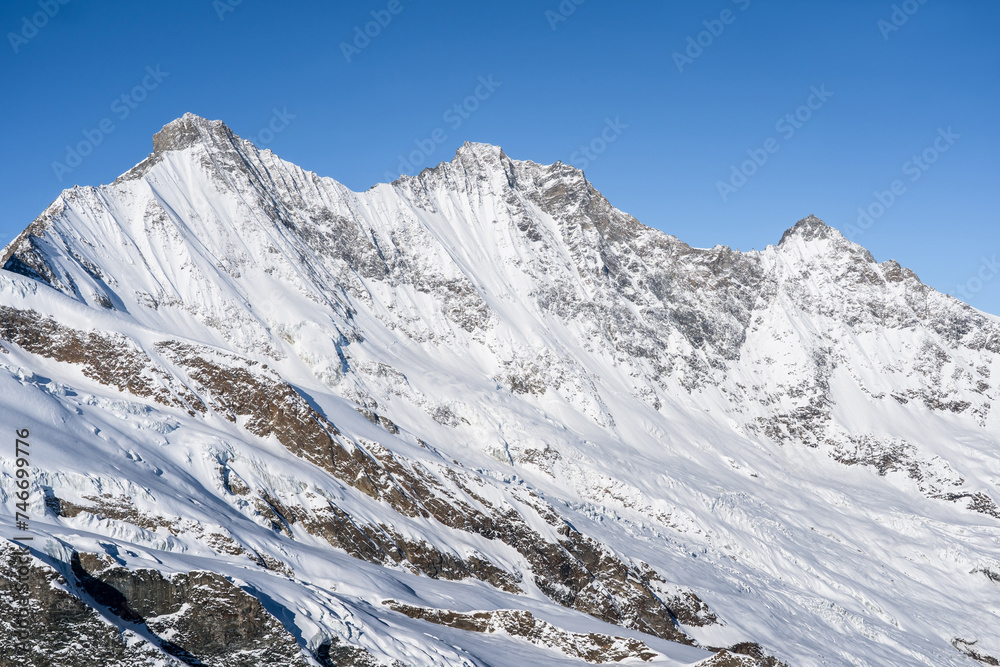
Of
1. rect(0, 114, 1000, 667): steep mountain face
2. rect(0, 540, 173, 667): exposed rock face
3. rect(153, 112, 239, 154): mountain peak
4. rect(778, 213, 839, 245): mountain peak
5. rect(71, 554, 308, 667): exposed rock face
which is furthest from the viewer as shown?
rect(778, 213, 839, 245): mountain peak

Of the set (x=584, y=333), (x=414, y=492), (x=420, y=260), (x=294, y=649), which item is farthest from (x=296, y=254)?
(x=294, y=649)

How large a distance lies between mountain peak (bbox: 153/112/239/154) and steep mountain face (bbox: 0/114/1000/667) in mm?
752

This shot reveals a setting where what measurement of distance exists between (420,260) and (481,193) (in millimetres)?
30448

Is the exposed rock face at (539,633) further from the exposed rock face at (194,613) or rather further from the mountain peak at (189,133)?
the mountain peak at (189,133)

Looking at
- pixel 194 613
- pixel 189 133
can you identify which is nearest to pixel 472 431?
pixel 194 613

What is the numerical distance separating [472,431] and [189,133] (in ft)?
232

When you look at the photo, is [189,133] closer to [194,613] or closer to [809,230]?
[194,613]

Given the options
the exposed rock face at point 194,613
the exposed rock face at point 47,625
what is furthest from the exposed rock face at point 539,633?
the exposed rock face at point 47,625

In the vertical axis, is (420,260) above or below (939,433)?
below

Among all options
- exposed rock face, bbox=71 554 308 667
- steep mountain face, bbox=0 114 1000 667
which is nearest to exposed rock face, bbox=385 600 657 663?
steep mountain face, bbox=0 114 1000 667

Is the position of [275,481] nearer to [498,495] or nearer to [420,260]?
[498,495]

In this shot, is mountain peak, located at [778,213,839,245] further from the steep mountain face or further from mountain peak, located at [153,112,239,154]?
mountain peak, located at [153,112,239,154]

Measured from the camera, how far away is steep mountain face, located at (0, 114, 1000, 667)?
134 feet

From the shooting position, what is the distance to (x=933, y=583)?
3772 inches
